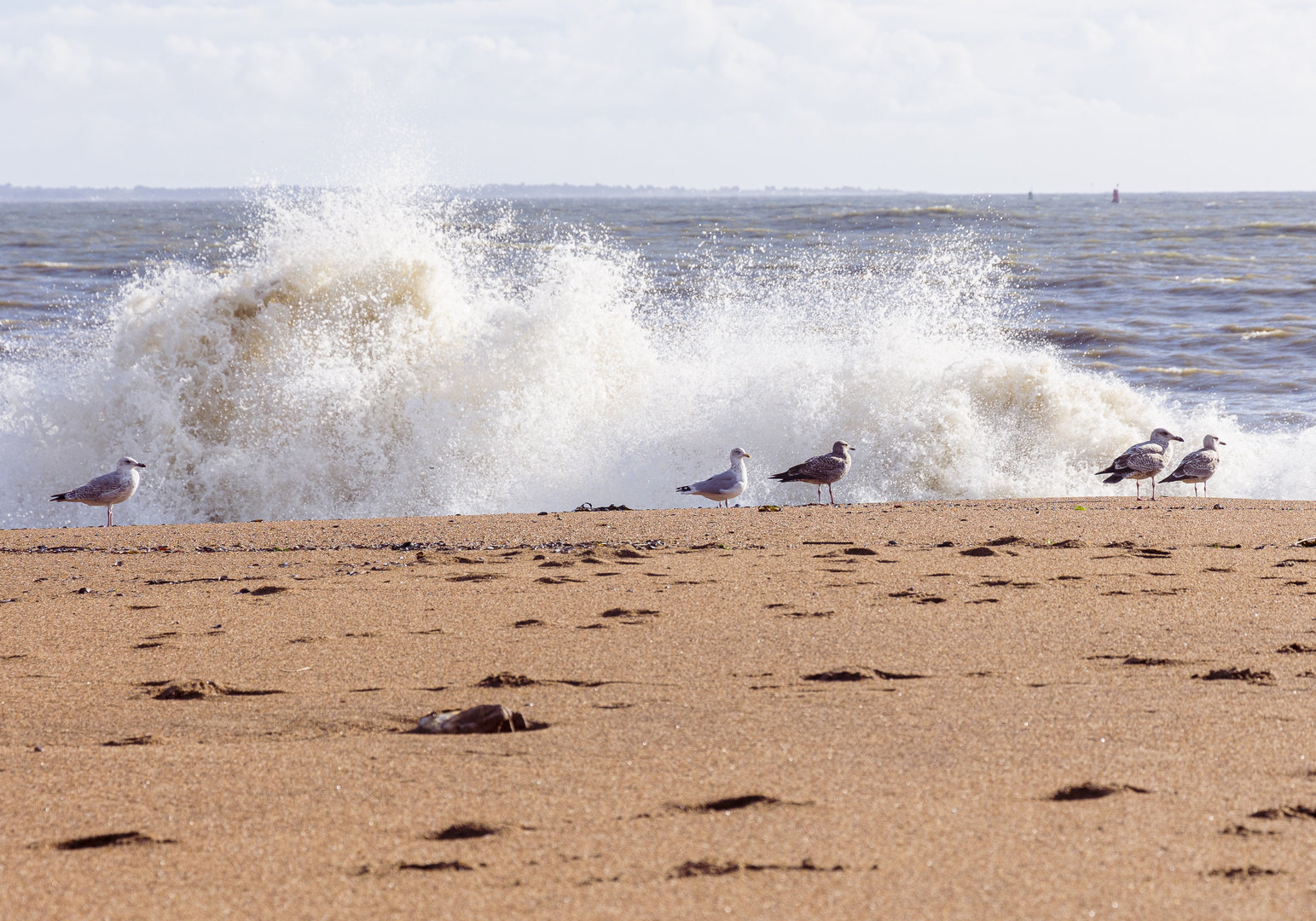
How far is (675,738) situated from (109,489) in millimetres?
6947

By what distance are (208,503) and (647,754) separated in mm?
7751

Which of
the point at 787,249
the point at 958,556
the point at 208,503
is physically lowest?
the point at 208,503

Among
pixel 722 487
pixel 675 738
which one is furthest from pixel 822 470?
pixel 675 738

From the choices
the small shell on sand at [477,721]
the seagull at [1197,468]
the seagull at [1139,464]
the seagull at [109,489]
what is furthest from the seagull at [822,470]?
the small shell on sand at [477,721]

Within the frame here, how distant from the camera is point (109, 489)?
859cm

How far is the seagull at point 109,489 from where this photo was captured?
28.1ft

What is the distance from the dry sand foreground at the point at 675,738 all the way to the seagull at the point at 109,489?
2.82 metres

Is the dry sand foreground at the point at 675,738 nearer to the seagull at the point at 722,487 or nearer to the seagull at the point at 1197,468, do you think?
the seagull at the point at 722,487

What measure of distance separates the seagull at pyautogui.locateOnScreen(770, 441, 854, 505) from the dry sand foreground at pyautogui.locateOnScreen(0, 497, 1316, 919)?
282 cm

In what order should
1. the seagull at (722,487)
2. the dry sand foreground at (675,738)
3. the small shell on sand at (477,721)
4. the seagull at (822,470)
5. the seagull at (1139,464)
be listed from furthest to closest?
the seagull at (822,470) → the seagull at (1139,464) → the seagull at (722,487) → the small shell on sand at (477,721) → the dry sand foreground at (675,738)

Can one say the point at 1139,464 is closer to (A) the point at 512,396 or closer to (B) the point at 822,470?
(B) the point at 822,470

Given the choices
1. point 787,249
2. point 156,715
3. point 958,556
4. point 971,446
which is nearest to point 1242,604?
point 958,556

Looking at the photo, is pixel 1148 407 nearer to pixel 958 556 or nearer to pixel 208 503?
pixel 958 556

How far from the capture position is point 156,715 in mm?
3521
